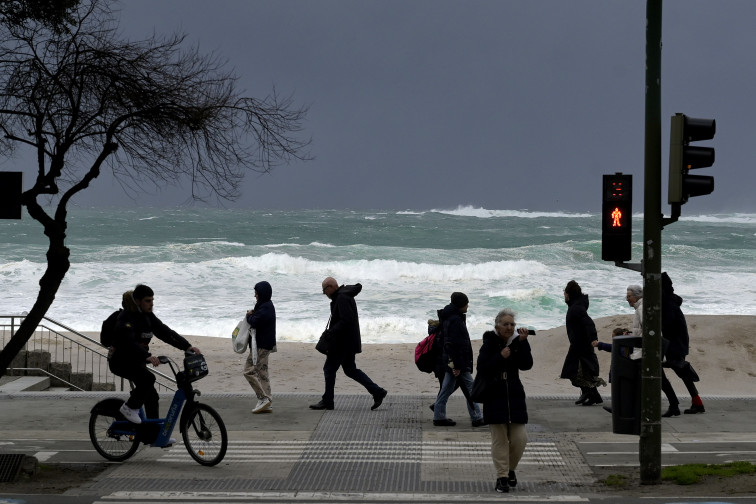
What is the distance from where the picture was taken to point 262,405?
12.3 meters

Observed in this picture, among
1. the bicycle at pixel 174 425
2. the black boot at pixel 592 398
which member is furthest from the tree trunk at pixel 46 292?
the black boot at pixel 592 398

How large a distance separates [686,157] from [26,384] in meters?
10.3

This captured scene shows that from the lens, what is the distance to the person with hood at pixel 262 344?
12.3 metres

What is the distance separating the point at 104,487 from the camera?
873 centimetres

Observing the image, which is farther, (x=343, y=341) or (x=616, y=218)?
(x=343, y=341)

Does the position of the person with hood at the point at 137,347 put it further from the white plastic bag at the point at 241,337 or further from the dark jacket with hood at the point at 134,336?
the white plastic bag at the point at 241,337

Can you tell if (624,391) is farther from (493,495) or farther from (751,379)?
(751,379)

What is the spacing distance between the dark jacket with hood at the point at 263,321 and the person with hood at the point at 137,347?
2.32 metres

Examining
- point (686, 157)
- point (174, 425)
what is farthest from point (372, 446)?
point (686, 157)

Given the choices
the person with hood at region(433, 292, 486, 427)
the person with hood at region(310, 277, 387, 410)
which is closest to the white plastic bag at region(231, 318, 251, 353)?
the person with hood at region(310, 277, 387, 410)

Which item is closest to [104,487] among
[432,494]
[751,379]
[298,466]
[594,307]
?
[298,466]

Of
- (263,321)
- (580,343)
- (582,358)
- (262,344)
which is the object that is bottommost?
(582,358)

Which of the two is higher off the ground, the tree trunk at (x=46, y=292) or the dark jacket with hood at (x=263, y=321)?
the tree trunk at (x=46, y=292)

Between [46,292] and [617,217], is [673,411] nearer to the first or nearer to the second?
[617,217]
